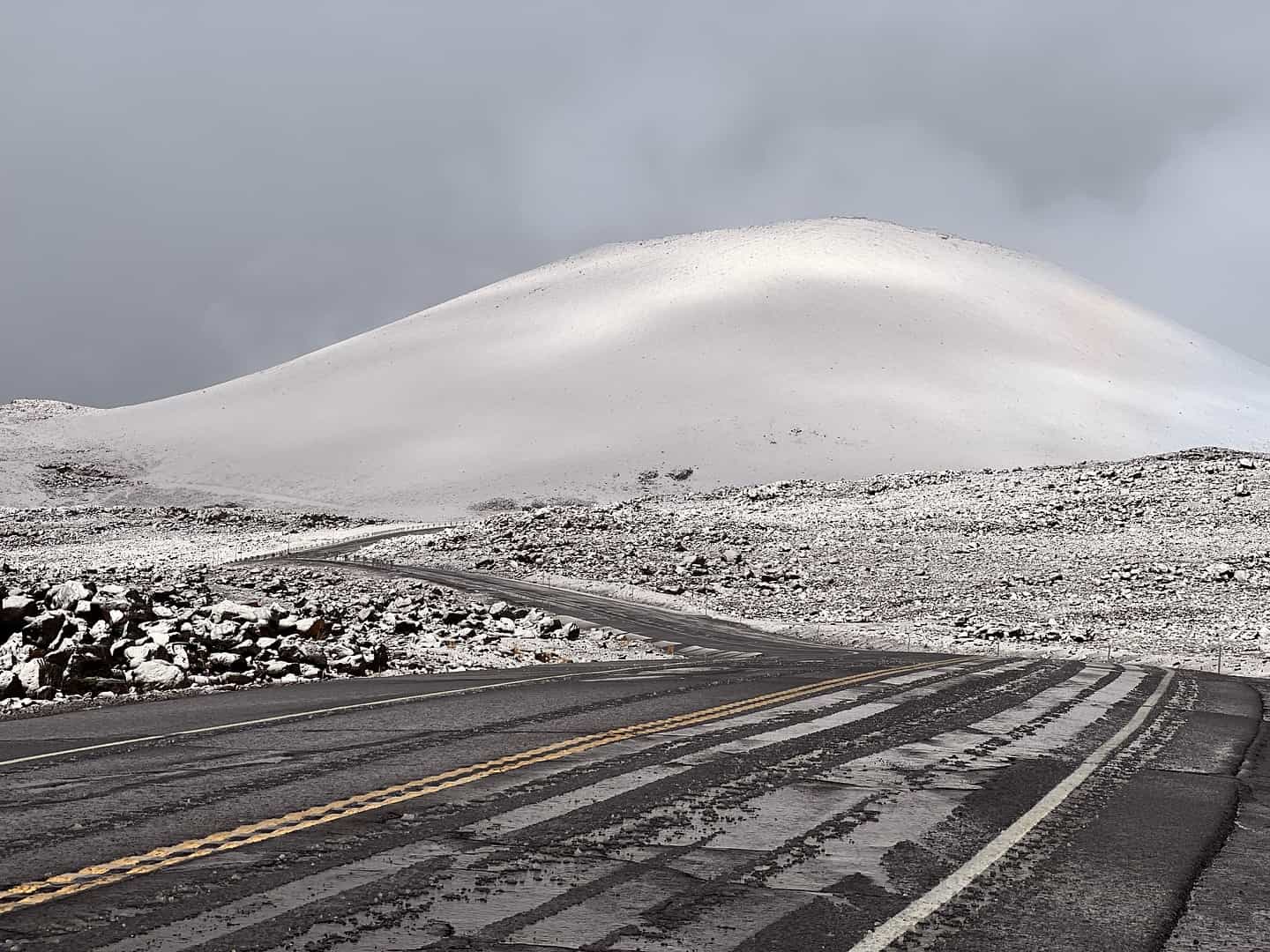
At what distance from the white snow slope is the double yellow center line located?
261ft

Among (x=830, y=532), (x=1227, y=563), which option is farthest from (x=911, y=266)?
(x=1227, y=563)

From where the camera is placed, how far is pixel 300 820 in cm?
736

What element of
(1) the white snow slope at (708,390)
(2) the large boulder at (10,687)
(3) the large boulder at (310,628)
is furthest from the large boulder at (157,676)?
(1) the white snow slope at (708,390)

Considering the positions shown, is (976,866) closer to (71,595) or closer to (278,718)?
(278,718)

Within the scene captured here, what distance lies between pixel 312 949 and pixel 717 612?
139 ft

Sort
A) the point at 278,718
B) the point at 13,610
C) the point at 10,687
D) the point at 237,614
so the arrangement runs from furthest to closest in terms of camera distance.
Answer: the point at 237,614, the point at 13,610, the point at 10,687, the point at 278,718

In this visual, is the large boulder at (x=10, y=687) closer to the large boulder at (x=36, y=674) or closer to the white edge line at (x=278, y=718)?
the large boulder at (x=36, y=674)

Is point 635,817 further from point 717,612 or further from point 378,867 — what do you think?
point 717,612

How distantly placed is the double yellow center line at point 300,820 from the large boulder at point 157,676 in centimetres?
888

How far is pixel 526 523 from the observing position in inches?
2638

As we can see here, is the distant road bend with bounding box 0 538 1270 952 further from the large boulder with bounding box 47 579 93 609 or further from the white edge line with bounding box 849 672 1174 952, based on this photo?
the large boulder with bounding box 47 579 93 609

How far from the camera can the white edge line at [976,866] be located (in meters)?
5.32

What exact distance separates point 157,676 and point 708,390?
310 feet

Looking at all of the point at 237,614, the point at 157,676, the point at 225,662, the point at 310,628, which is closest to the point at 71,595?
the point at 237,614
